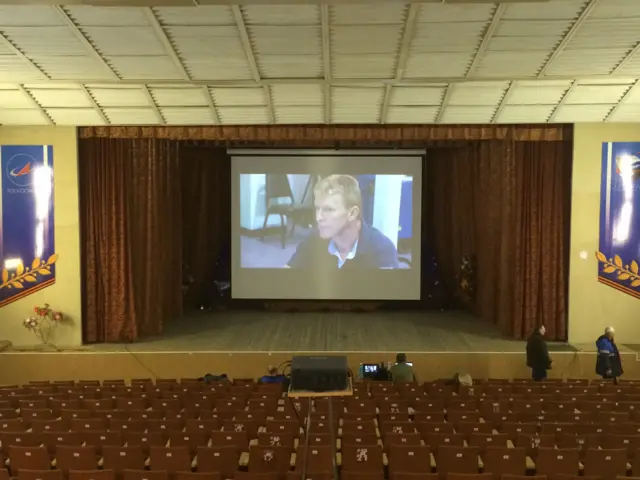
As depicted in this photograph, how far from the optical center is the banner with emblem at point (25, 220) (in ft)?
40.9

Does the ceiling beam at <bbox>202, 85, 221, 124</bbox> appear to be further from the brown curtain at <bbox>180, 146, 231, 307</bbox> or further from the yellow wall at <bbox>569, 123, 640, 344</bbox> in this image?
Result: the yellow wall at <bbox>569, 123, 640, 344</bbox>

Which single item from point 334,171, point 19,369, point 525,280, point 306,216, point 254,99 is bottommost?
point 19,369

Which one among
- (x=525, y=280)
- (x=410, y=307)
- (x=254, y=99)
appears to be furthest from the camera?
(x=410, y=307)

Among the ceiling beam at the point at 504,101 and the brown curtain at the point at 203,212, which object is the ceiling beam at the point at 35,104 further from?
the ceiling beam at the point at 504,101

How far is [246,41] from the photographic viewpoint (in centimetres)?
873

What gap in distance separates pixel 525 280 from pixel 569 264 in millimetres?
919

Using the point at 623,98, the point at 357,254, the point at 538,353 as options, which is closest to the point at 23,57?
the point at 357,254

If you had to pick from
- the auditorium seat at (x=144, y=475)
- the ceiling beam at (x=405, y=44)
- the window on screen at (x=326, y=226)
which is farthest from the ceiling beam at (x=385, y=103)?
the auditorium seat at (x=144, y=475)

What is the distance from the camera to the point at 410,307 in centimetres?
1645

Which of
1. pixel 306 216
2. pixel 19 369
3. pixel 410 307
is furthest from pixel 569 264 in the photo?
pixel 19 369

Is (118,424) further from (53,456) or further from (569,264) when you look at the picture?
(569,264)

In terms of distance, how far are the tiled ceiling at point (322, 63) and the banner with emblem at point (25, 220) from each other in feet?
2.53

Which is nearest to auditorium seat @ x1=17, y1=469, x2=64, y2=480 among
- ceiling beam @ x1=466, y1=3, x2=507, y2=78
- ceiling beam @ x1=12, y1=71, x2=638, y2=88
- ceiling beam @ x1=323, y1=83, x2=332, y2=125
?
ceiling beam @ x1=12, y1=71, x2=638, y2=88

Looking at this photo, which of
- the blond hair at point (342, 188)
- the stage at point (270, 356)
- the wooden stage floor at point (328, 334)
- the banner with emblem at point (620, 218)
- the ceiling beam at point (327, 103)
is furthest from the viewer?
the blond hair at point (342, 188)
